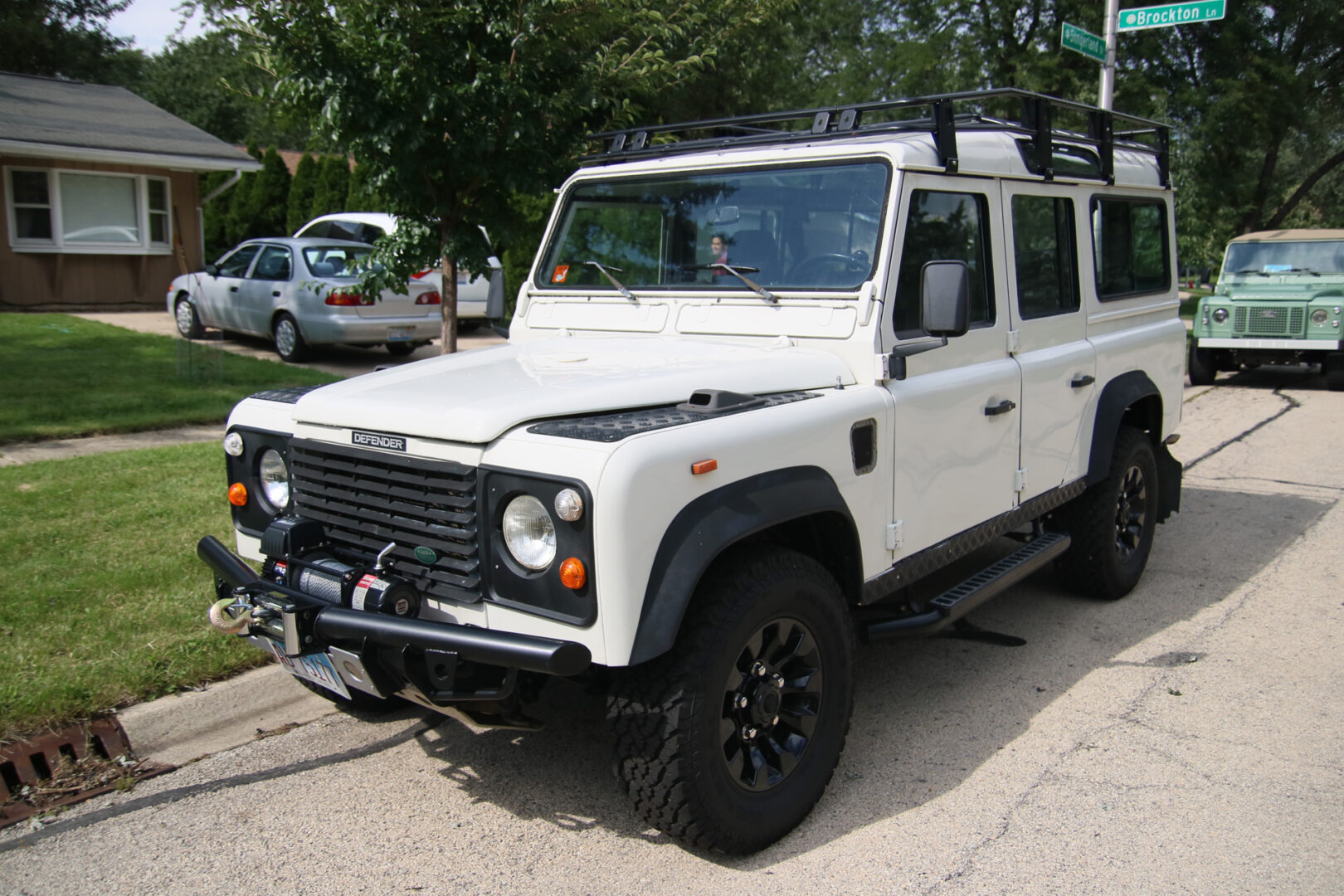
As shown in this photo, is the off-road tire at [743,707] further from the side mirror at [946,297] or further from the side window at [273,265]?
the side window at [273,265]

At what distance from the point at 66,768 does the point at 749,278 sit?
3012mm

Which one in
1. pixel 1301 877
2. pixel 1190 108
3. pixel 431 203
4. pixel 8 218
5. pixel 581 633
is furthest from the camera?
pixel 1190 108

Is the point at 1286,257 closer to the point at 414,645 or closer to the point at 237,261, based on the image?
the point at 237,261

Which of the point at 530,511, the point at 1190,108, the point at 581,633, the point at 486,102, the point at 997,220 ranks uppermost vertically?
the point at 1190,108

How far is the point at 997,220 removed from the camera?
4.52m

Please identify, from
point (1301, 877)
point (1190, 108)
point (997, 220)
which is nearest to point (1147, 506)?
point (997, 220)

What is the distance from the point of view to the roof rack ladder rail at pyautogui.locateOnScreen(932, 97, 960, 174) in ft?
13.1

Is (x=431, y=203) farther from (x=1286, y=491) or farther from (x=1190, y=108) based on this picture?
(x=1190, y=108)

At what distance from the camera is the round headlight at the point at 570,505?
2.77 m

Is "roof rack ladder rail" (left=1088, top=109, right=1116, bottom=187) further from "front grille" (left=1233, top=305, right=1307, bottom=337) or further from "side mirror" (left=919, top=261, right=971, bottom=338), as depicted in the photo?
"front grille" (left=1233, top=305, right=1307, bottom=337)

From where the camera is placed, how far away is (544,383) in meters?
3.45

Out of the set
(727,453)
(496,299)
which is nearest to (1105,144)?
(496,299)

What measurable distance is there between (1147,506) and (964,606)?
2.23 m

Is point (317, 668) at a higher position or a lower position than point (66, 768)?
higher
